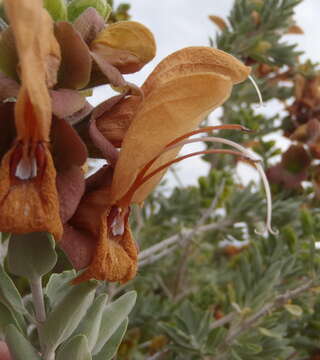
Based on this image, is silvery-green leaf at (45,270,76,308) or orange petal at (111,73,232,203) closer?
orange petal at (111,73,232,203)

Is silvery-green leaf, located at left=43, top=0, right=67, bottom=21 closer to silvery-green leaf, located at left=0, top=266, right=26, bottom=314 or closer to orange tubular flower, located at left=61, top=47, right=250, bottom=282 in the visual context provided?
orange tubular flower, located at left=61, top=47, right=250, bottom=282

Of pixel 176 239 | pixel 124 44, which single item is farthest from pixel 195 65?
pixel 176 239

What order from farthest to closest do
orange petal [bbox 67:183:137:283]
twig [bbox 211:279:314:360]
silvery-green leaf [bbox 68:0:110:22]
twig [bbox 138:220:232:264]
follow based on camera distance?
twig [bbox 138:220:232:264]
twig [bbox 211:279:314:360]
silvery-green leaf [bbox 68:0:110:22]
orange petal [bbox 67:183:137:283]

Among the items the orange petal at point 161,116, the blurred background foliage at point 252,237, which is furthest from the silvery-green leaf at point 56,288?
the blurred background foliage at point 252,237

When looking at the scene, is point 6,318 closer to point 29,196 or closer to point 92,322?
point 92,322

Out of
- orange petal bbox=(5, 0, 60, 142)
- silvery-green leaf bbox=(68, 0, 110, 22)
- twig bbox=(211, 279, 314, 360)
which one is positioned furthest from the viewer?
twig bbox=(211, 279, 314, 360)

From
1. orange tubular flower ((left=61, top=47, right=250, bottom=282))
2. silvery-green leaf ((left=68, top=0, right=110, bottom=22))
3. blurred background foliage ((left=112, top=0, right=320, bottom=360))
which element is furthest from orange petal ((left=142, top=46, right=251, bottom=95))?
blurred background foliage ((left=112, top=0, right=320, bottom=360))

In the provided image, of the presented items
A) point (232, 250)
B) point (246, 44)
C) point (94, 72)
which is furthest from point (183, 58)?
point (232, 250)
